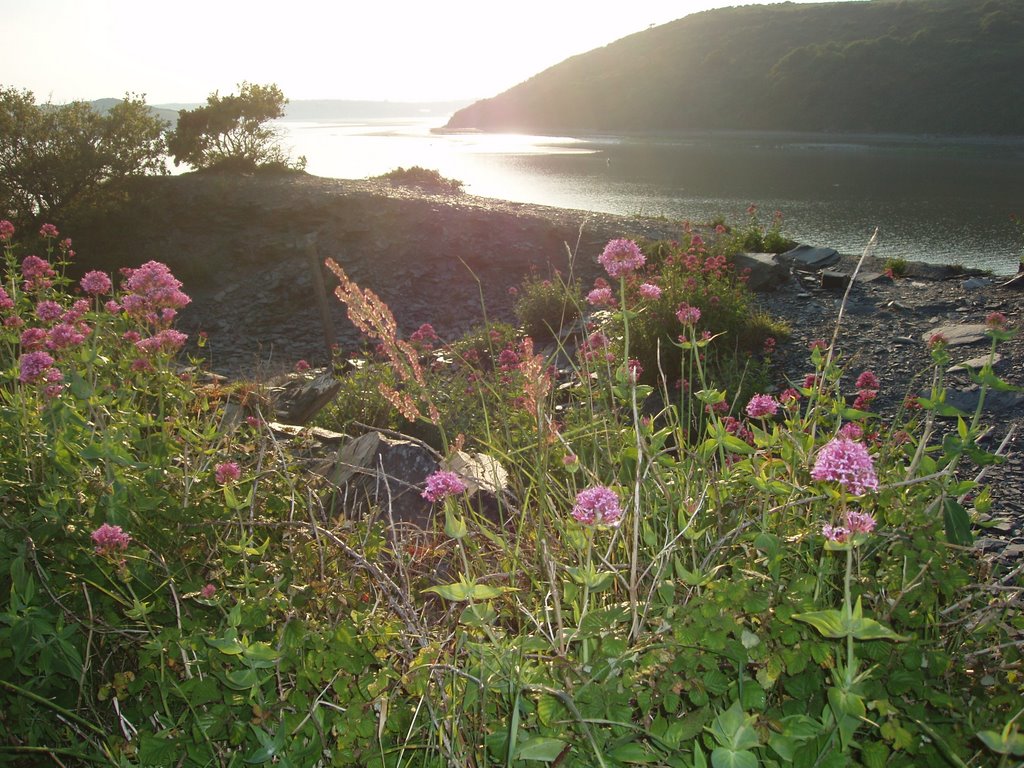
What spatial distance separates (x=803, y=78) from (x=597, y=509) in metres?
75.4

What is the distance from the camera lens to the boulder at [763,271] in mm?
9164

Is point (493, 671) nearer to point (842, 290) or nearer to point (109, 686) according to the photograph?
point (109, 686)

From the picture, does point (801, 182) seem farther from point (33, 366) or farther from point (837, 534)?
point (33, 366)

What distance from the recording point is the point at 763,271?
9.32 meters

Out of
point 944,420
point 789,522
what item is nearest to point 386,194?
point 944,420

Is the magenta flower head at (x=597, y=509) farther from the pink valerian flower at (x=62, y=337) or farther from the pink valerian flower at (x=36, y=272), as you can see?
the pink valerian flower at (x=36, y=272)

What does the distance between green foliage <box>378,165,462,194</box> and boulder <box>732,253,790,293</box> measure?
1210 centimetres

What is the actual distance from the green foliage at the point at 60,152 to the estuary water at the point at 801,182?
9.44m

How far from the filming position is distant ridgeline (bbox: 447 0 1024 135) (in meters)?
54.0

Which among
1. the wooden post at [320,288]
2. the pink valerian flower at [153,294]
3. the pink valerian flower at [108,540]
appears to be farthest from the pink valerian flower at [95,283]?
the wooden post at [320,288]

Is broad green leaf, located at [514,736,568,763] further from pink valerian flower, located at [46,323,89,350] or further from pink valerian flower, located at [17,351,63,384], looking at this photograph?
pink valerian flower, located at [46,323,89,350]

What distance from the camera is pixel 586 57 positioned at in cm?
10994

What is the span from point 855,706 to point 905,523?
2.24ft

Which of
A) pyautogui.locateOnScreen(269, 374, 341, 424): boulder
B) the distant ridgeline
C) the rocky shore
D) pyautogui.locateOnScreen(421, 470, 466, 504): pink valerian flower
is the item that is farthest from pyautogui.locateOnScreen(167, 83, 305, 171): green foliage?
the distant ridgeline
